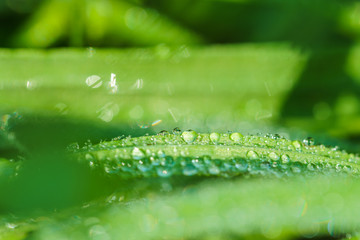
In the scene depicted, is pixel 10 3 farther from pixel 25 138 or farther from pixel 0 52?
pixel 25 138

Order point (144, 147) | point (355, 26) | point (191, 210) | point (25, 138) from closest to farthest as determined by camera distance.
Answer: point (191, 210) < point (144, 147) < point (25, 138) < point (355, 26)

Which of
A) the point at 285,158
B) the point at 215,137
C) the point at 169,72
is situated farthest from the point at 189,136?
A: the point at 169,72

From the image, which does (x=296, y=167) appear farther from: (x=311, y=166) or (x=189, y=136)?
(x=189, y=136)

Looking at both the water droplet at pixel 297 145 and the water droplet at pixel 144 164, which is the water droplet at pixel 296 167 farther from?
the water droplet at pixel 144 164

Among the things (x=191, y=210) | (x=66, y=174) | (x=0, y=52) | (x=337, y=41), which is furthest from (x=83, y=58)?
(x=337, y=41)

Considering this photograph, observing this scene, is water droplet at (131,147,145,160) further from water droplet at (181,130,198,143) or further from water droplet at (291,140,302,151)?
water droplet at (291,140,302,151)

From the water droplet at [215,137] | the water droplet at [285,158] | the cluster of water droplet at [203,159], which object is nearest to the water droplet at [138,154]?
the cluster of water droplet at [203,159]
